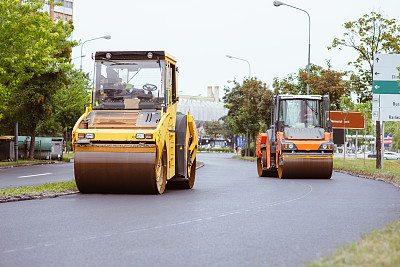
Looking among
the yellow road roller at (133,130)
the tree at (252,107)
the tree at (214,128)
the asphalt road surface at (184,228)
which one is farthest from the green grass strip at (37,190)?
the tree at (214,128)

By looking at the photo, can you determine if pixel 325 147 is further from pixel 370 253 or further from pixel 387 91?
pixel 370 253

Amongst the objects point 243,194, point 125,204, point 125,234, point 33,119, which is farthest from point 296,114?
point 33,119

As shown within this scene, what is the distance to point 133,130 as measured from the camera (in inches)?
492

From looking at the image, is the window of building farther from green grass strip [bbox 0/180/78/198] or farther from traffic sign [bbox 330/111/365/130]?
green grass strip [bbox 0/180/78/198]

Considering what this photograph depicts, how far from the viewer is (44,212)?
32.2ft

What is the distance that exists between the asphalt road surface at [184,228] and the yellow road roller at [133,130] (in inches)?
18.8

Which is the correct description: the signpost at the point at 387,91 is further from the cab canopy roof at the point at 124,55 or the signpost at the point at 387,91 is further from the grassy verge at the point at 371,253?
the grassy verge at the point at 371,253

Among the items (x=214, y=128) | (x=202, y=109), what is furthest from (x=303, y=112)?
(x=202, y=109)

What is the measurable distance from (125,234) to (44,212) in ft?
8.99

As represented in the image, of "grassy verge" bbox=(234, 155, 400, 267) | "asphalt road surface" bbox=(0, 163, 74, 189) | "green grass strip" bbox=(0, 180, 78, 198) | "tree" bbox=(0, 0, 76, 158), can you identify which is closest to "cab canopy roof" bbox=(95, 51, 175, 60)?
"green grass strip" bbox=(0, 180, 78, 198)

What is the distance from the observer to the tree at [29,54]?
26672 millimetres

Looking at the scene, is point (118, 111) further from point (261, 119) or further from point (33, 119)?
point (261, 119)

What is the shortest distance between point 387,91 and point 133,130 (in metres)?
13.8

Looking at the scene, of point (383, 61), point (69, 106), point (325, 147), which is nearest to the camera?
point (325, 147)
